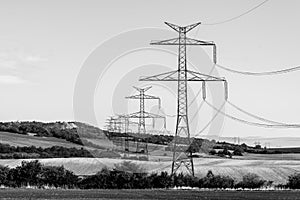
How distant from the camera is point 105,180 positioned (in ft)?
243

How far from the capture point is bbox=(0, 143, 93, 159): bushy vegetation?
4862 inches

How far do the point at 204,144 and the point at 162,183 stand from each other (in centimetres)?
7423

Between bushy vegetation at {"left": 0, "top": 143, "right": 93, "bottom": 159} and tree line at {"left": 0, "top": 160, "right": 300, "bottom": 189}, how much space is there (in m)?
45.8

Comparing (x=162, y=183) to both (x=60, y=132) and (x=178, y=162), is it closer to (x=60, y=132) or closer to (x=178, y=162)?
(x=178, y=162)

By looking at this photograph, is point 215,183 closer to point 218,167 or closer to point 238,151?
point 218,167

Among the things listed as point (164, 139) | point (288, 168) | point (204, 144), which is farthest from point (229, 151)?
point (288, 168)

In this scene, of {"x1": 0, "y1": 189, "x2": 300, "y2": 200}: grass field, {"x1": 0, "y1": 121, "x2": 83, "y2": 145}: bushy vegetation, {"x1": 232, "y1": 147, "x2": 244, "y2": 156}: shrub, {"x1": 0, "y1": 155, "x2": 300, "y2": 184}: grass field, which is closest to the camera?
{"x1": 0, "y1": 189, "x2": 300, "y2": 200}: grass field

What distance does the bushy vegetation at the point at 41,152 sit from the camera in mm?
123500

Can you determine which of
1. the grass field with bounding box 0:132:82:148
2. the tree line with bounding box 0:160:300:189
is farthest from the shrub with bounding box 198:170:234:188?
the grass field with bounding box 0:132:82:148

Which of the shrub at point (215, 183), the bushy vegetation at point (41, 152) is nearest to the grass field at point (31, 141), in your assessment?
the bushy vegetation at point (41, 152)

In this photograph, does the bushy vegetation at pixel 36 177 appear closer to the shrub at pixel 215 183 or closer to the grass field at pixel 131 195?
the grass field at pixel 131 195

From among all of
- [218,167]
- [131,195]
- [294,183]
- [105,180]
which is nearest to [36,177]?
[105,180]

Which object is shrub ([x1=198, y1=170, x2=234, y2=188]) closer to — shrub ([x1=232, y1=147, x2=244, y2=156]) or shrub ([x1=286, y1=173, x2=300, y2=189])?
shrub ([x1=286, y1=173, x2=300, y2=189])

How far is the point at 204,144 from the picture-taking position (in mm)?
145875
